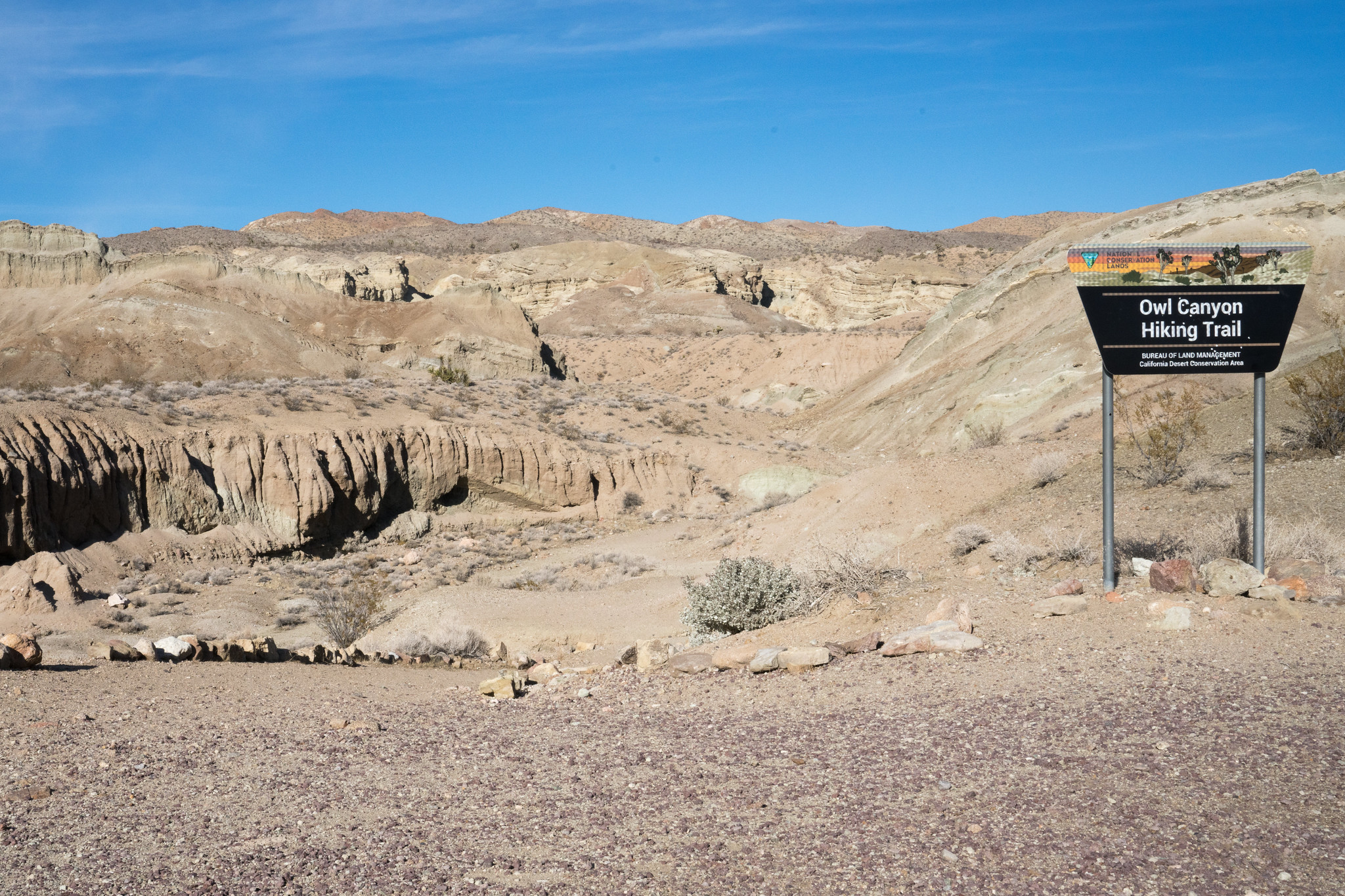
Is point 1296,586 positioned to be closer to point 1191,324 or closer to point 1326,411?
point 1191,324

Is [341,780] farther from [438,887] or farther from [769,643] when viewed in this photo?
[769,643]

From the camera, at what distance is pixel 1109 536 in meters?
8.77

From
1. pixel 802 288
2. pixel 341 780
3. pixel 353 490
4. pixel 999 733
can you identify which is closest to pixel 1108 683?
pixel 999 733

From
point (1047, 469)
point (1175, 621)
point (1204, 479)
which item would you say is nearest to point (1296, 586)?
point (1175, 621)

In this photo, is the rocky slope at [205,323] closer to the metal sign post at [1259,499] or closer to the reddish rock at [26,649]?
the reddish rock at [26,649]

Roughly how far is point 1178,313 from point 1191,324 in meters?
0.16

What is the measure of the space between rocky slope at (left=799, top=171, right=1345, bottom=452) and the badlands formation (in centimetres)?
19

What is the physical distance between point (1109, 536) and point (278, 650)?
9.35m

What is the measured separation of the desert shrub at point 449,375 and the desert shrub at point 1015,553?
84.2 ft

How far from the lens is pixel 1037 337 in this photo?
29.8 m

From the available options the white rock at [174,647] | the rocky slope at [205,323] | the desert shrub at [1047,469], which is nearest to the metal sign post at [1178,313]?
the desert shrub at [1047,469]

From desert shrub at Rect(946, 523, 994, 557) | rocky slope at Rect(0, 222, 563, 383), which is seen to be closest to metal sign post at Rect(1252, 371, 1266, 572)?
desert shrub at Rect(946, 523, 994, 557)

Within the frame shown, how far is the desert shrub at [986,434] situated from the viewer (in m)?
24.7

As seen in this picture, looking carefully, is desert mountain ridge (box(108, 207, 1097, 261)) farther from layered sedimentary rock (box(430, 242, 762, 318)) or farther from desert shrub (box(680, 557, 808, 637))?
desert shrub (box(680, 557, 808, 637))
